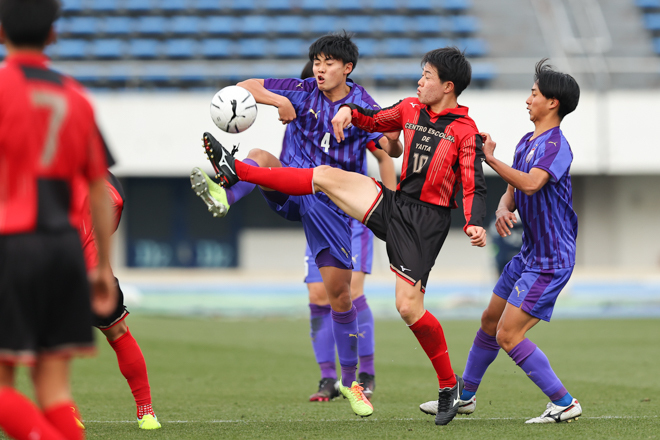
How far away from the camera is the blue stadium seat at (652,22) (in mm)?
20969

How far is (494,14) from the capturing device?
21656 millimetres

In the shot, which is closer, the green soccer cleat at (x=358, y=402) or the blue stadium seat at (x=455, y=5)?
the green soccer cleat at (x=358, y=402)

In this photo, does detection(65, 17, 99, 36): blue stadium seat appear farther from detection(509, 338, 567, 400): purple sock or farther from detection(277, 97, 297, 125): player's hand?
detection(509, 338, 567, 400): purple sock

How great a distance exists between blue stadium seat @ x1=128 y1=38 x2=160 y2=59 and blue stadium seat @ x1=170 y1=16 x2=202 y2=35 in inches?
23.8

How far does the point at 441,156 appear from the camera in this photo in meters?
4.35

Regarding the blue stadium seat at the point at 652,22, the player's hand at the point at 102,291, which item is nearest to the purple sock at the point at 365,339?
the player's hand at the point at 102,291

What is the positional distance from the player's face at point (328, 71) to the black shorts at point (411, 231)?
3.12 ft

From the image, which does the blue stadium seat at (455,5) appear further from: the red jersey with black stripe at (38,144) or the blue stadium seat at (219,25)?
the red jersey with black stripe at (38,144)

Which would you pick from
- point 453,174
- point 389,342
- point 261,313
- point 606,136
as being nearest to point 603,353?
Answer: point 389,342

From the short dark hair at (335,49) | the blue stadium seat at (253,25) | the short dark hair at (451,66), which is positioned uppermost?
the blue stadium seat at (253,25)

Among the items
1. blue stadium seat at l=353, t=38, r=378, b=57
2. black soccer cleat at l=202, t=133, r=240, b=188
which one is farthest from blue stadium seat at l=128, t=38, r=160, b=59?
black soccer cleat at l=202, t=133, r=240, b=188

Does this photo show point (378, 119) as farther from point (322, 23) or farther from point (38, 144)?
point (322, 23)

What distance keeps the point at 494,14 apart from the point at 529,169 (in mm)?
18293

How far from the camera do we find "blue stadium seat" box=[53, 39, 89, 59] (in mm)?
19812
